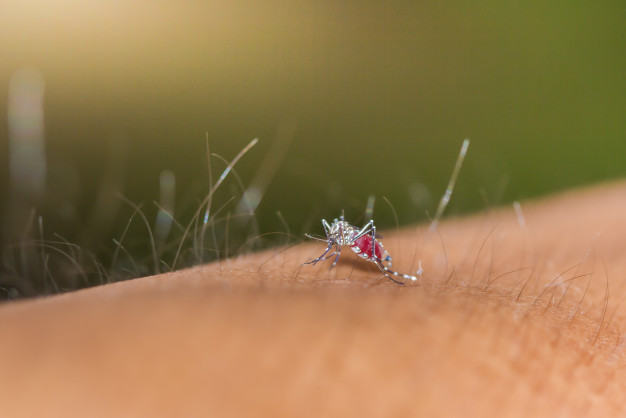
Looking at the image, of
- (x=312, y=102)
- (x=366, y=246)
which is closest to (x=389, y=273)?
(x=366, y=246)

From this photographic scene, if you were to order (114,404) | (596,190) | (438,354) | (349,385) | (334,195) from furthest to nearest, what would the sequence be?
(334,195) → (596,190) → (438,354) → (349,385) → (114,404)

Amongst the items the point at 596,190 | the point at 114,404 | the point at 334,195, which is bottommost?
the point at 334,195

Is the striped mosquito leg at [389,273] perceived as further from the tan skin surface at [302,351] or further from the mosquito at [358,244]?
the tan skin surface at [302,351]

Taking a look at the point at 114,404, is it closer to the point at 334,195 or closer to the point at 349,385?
the point at 349,385

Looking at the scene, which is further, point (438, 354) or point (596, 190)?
point (596, 190)

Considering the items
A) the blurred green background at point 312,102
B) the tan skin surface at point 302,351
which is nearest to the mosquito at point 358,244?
the tan skin surface at point 302,351

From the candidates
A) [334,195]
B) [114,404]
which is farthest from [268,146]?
[114,404]

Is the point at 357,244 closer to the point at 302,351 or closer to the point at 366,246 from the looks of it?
the point at 366,246
